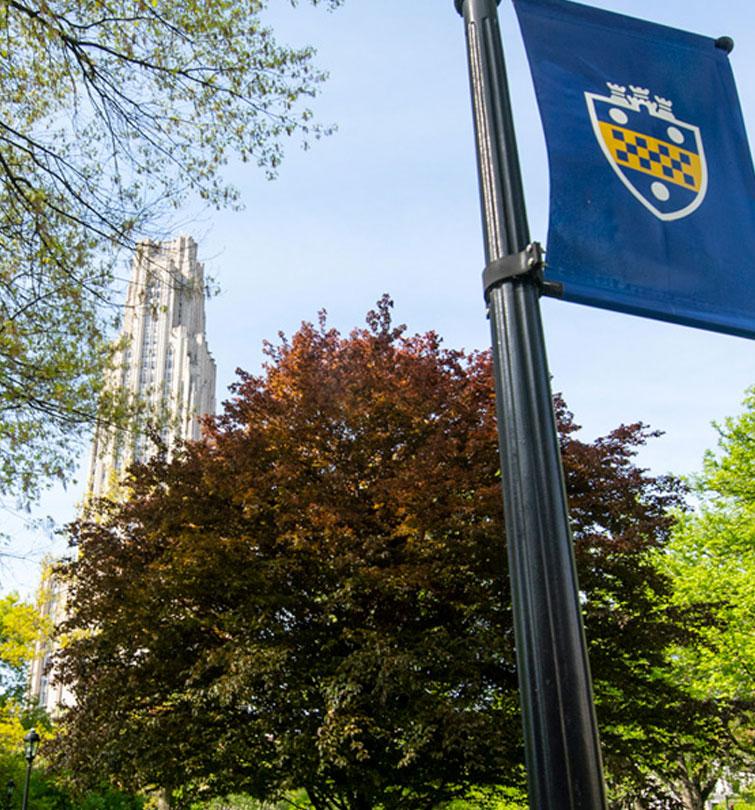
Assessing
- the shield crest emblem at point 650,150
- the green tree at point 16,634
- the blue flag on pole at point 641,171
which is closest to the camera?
the blue flag on pole at point 641,171

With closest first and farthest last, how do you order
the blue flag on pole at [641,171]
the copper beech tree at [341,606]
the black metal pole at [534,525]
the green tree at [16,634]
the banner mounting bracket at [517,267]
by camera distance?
the black metal pole at [534,525] → the banner mounting bracket at [517,267] → the blue flag on pole at [641,171] → the copper beech tree at [341,606] → the green tree at [16,634]

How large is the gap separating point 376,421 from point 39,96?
924cm

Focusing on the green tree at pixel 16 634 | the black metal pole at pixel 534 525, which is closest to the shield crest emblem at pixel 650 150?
the black metal pole at pixel 534 525

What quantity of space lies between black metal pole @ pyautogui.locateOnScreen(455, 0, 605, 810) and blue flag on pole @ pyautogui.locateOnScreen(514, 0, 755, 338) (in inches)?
9.6

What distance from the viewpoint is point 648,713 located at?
14391mm

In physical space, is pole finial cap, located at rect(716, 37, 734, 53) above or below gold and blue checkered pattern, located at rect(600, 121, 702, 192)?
above

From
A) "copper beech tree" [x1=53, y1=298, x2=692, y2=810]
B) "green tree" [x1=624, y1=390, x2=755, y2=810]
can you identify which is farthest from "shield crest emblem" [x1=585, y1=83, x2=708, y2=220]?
"green tree" [x1=624, y1=390, x2=755, y2=810]

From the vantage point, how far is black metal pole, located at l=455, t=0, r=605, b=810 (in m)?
1.83

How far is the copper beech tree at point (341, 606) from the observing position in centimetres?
1295

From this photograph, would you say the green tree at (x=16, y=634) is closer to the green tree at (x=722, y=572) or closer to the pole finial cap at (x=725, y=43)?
the green tree at (x=722, y=572)

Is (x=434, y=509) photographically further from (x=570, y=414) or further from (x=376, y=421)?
(x=570, y=414)

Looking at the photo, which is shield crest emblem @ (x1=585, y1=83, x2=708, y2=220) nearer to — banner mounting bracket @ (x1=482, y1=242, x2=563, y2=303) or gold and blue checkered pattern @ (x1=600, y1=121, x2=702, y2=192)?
gold and blue checkered pattern @ (x1=600, y1=121, x2=702, y2=192)

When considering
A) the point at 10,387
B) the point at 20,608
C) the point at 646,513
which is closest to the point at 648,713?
the point at 646,513

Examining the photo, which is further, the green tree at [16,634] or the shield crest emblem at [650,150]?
the green tree at [16,634]
